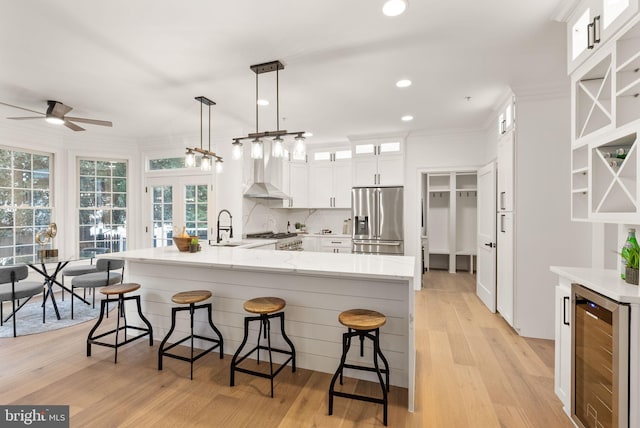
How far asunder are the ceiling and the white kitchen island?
1774 mm

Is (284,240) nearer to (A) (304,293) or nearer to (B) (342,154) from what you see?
(B) (342,154)

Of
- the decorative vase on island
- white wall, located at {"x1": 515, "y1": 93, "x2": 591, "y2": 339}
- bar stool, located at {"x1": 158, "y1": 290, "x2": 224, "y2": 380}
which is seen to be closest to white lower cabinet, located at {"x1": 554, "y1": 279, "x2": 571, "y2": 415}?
the decorative vase on island

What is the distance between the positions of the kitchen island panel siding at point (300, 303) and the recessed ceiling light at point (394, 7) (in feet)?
6.24

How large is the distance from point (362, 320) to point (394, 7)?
207cm

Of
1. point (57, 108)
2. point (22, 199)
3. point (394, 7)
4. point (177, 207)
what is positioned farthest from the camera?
point (177, 207)

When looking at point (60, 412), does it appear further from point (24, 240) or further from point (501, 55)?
point (501, 55)

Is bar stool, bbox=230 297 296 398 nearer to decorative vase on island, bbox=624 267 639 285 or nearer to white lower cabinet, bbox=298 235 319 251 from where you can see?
decorative vase on island, bbox=624 267 639 285

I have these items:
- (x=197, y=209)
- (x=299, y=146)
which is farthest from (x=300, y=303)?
(x=197, y=209)

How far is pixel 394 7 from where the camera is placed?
1.97 m

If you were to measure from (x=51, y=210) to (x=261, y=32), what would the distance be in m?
4.88

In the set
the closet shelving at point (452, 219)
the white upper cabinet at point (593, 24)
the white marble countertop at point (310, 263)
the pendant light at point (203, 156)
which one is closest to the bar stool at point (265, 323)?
the white marble countertop at point (310, 263)

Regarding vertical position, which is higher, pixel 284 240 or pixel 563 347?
pixel 284 240

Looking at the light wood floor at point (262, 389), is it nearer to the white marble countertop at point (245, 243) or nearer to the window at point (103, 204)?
the white marble countertop at point (245, 243)

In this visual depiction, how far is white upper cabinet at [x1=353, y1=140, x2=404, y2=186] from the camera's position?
5.16m
